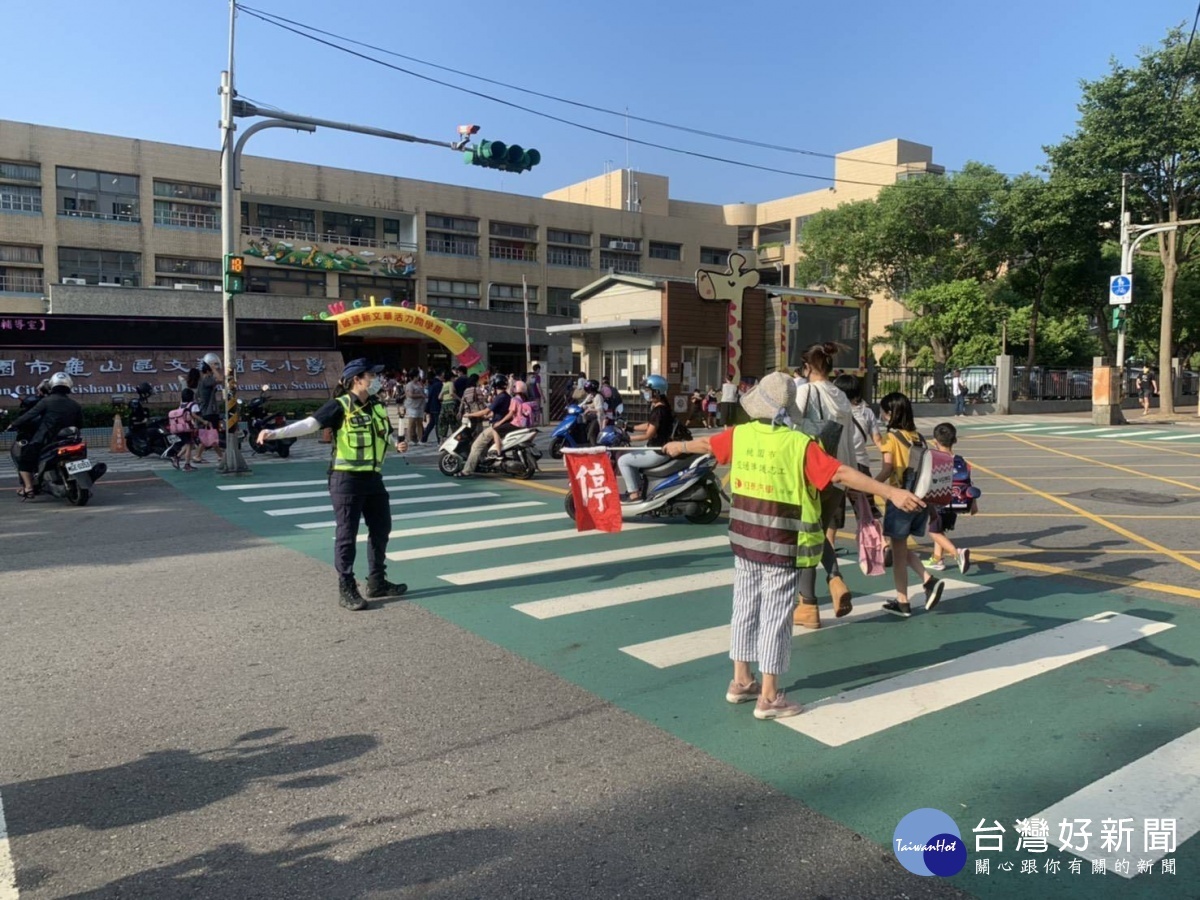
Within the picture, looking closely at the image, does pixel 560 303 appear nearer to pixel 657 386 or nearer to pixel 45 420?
pixel 45 420

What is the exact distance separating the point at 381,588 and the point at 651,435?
3.70 m

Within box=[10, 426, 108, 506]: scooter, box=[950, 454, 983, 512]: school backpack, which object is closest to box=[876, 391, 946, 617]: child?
box=[950, 454, 983, 512]: school backpack

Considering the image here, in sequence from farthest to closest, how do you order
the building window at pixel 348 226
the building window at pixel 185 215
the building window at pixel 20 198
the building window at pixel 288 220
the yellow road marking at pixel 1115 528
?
the building window at pixel 348 226, the building window at pixel 288 220, the building window at pixel 185 215, the building window at pixel 20 198, the yellow road marking at pixel 1115 528

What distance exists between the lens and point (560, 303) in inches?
2186

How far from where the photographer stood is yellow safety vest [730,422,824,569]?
168 inches

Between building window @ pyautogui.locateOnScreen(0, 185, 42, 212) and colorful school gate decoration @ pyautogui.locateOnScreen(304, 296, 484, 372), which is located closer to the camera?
colorful school gate decoration @ pyautogui.locateOnScreen(304, 296, 484, 372)

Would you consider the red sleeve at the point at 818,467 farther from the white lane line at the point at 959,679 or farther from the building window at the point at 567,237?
the building window at the point at 567,237

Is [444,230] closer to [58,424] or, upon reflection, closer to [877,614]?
[58,424]

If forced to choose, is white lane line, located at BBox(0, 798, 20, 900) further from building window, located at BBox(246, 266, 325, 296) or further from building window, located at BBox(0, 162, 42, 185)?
building window, located at BBox(0, 162, 42, 185)

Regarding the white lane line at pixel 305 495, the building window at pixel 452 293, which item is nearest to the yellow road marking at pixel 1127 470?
the white lane line at pixel 305 495

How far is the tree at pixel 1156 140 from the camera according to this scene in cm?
2862

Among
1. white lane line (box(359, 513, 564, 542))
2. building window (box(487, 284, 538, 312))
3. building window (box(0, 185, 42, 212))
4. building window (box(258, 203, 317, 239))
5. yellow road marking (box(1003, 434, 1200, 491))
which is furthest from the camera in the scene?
building window (box(487, 284, 538, 312))

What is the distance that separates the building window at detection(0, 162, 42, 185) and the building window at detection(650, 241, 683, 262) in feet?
117

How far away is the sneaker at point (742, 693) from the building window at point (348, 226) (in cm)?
4711
